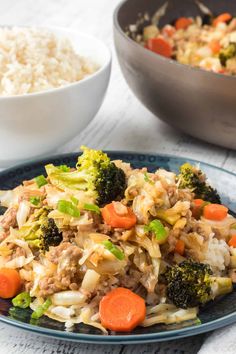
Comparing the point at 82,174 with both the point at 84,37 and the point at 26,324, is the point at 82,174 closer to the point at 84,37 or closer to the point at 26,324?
the point at 26,324

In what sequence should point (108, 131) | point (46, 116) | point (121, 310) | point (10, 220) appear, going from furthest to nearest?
point (108, 131) < point (46, 116) < point (10, 220) < point (121, 310)

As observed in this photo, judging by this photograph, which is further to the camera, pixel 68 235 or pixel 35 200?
pixel 35 200

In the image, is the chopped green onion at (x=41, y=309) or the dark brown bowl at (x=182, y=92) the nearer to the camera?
the chopped green onion at (x=41, y=309)

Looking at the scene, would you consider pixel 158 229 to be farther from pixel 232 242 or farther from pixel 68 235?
pixel 232 242

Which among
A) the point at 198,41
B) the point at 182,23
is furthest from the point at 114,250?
the point at 182,23

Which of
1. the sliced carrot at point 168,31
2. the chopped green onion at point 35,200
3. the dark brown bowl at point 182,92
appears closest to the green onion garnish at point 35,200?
the chopped green onion at point 35,200

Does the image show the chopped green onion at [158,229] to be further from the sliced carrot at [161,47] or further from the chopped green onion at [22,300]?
the sliced carrot at [161,47]
